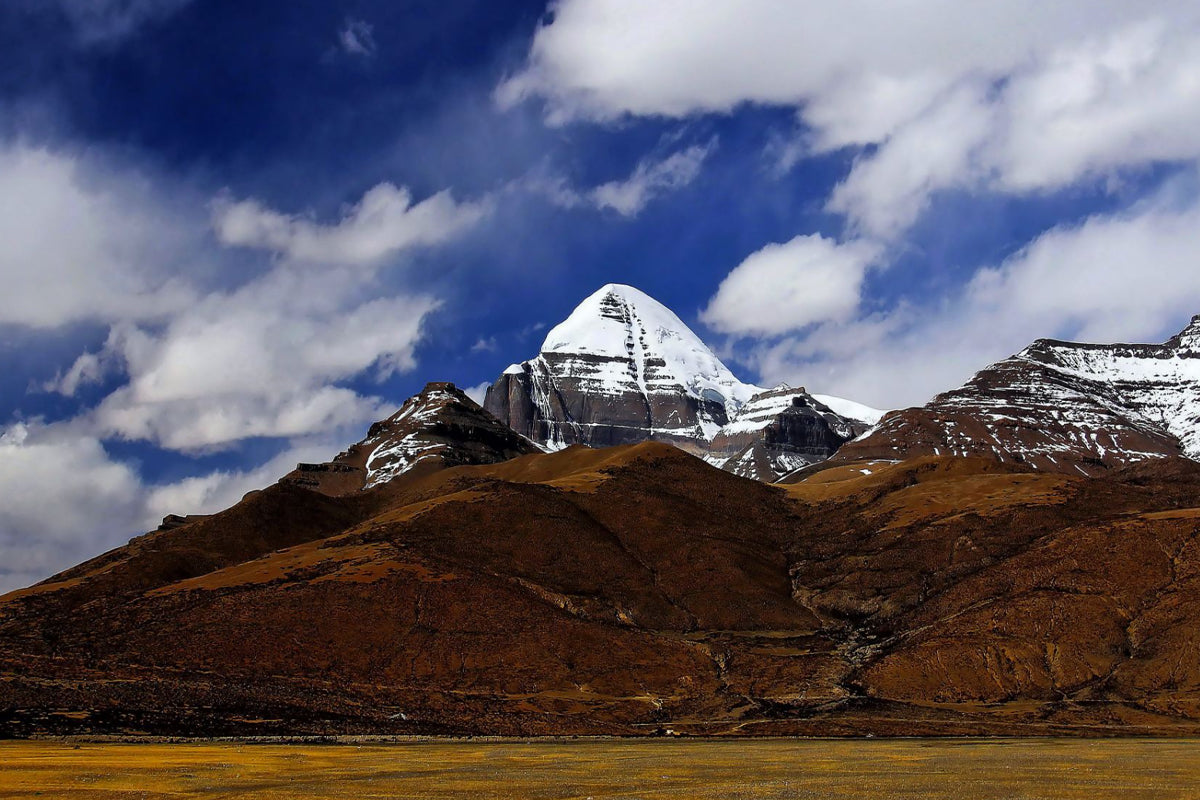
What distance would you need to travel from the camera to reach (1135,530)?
504 ft

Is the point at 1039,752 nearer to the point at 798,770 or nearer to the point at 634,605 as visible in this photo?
the point at 798,770

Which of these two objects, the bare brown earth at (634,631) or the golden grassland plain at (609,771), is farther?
the bare brown earth at (634,631)

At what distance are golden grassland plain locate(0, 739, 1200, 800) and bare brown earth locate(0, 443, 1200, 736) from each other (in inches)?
849

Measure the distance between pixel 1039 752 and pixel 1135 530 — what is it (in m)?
89.7

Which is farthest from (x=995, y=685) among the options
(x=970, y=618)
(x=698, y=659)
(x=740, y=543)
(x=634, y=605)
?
(x=740, y=543)

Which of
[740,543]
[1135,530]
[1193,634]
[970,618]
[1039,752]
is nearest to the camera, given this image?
[1039,752]

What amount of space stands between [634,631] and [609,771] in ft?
300

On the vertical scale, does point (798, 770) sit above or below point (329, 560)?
below

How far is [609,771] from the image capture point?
64312mm

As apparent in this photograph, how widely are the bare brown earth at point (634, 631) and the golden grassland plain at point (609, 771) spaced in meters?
21.6

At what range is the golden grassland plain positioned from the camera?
51844 millimetres

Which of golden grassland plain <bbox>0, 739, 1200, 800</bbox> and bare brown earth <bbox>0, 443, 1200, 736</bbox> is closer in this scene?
golden grassland plain <bbox>0, 739, 1200, 800</bbox>

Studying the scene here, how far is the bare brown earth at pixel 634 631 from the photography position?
112188mm

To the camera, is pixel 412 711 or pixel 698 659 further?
pixel 698 659
